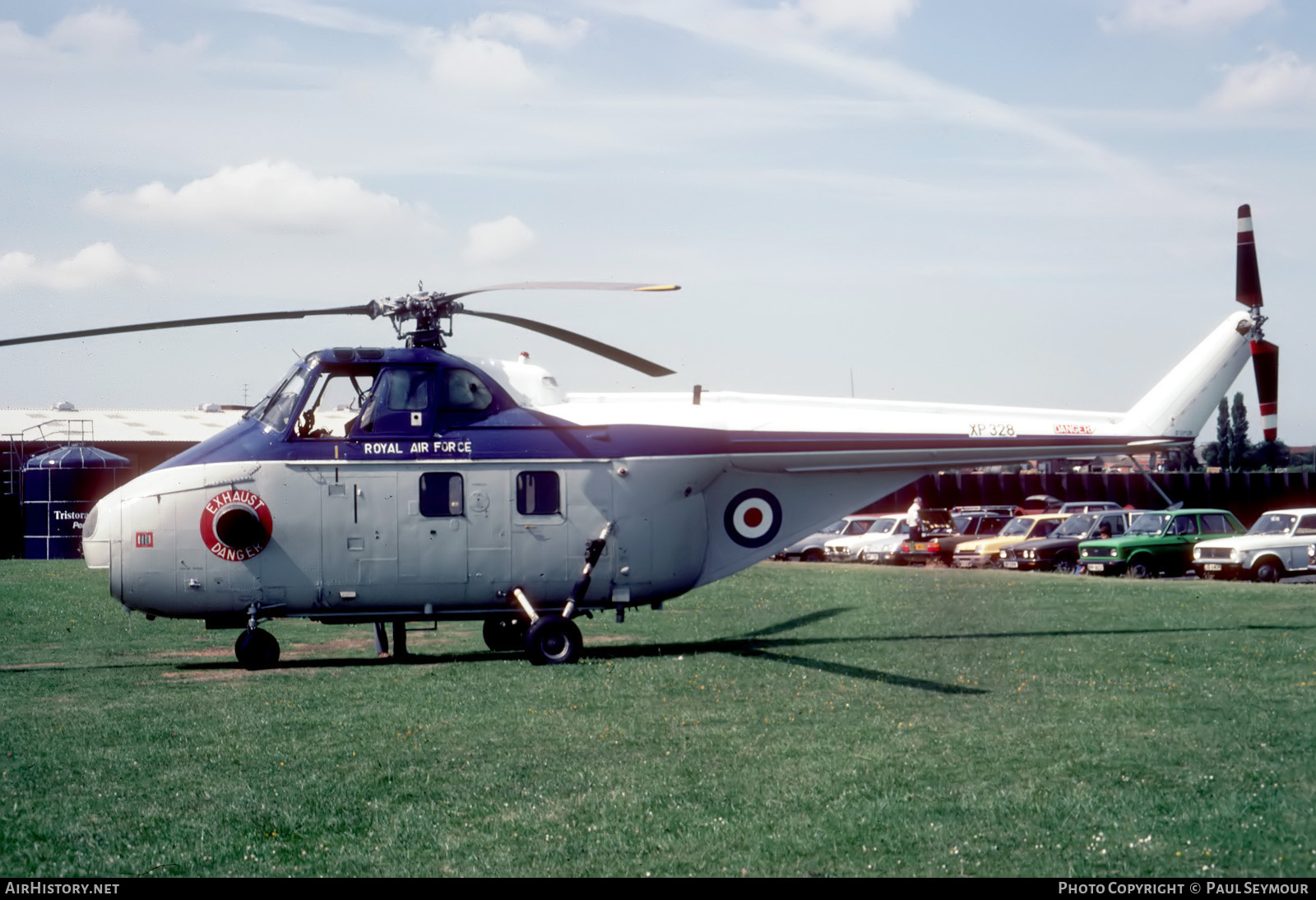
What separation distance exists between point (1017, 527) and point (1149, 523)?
18.5ft

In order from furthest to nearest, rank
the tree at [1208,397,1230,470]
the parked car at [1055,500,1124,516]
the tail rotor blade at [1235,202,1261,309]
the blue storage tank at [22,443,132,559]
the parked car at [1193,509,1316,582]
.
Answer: the tree at [1208,397,1230,470] < the parked car at [1055,500,1124,516] < the blue storage tank at [22,443,132,559] < the parked car at [1193,509,1316,582] < the tail rotor blade at [1235,202,1261,309]

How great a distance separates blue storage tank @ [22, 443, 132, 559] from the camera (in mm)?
47219

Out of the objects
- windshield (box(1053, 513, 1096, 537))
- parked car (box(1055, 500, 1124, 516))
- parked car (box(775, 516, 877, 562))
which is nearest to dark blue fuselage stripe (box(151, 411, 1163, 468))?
windshield (box(1053, 513, 1096, 537))

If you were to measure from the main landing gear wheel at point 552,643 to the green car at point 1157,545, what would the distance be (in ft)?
71.5

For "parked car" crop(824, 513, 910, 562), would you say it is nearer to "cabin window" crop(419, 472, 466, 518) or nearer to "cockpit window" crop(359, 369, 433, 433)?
"cabin window" crop(419, 472, 466, 518)

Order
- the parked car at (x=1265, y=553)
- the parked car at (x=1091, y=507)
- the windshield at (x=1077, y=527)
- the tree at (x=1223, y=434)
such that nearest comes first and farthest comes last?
1. the parked car at (x=1265, y=553)
2. the windshield at (x=1077, y=527)
3. the parked car at (x=1091, y=507)
4. the tree at (x=1223, y=434)

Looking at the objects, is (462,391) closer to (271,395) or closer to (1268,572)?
(271,395)

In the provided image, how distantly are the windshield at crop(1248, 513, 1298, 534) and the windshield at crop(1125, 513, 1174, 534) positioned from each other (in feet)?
7.48

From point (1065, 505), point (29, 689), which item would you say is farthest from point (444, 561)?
point (1065, 505)

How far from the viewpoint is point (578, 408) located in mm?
17109

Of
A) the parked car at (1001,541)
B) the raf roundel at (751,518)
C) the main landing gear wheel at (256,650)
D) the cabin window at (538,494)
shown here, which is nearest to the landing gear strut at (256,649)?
the main landing gear wheel at (256,650)

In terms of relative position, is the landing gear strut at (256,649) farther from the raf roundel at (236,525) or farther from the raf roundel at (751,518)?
the raf roundel at (751,518)

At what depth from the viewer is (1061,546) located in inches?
1452

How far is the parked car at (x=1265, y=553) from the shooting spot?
31.0 metres
